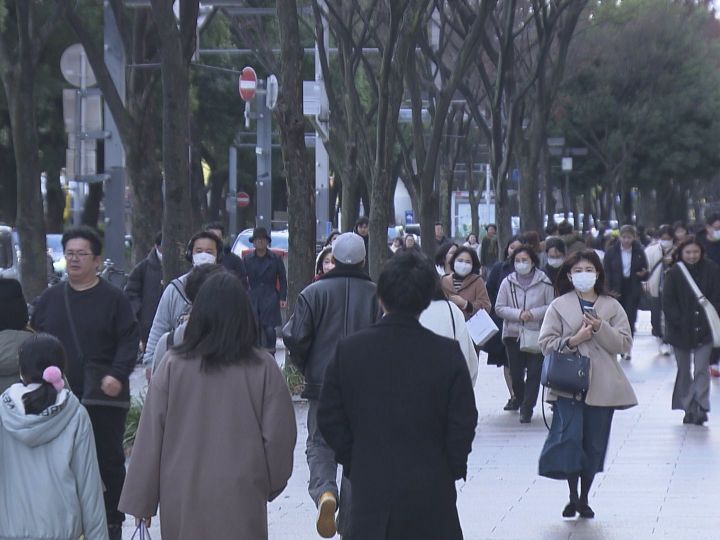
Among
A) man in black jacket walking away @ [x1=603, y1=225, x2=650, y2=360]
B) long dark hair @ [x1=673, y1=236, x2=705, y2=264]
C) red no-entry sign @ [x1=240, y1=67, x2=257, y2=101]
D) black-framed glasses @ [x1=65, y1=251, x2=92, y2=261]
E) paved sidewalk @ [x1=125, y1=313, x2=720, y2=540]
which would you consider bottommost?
paved sidewalk @ [x1=125, y1=313, x2=720, y2=540]

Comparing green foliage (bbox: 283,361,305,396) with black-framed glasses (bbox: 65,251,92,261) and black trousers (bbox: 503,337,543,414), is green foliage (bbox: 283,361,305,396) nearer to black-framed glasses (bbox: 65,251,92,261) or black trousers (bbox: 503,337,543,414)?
black trousers (bbox: 503,337,543,414)

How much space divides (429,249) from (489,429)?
10679 millimetres

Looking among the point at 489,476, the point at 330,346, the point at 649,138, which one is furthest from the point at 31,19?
the point at 649,138

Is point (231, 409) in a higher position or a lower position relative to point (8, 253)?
higher

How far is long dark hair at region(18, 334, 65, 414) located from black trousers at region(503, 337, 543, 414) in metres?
7.35

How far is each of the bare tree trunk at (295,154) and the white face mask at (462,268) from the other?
259 centimetres

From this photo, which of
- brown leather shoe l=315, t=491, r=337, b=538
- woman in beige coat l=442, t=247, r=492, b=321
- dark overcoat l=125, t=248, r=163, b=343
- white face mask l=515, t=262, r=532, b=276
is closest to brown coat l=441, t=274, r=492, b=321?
woman in beige coat l=442, t=247, r=492, b=321

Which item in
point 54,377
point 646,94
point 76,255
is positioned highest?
point 646,94

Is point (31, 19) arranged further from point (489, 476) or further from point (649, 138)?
point (649, 138)

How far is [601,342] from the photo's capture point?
8.73 meters

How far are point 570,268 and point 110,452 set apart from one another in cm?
278

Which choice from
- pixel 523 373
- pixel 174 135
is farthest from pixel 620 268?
pixel 174 135

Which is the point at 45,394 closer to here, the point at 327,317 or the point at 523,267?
the point at 327,317

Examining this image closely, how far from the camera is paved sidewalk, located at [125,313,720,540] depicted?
27.6ft
